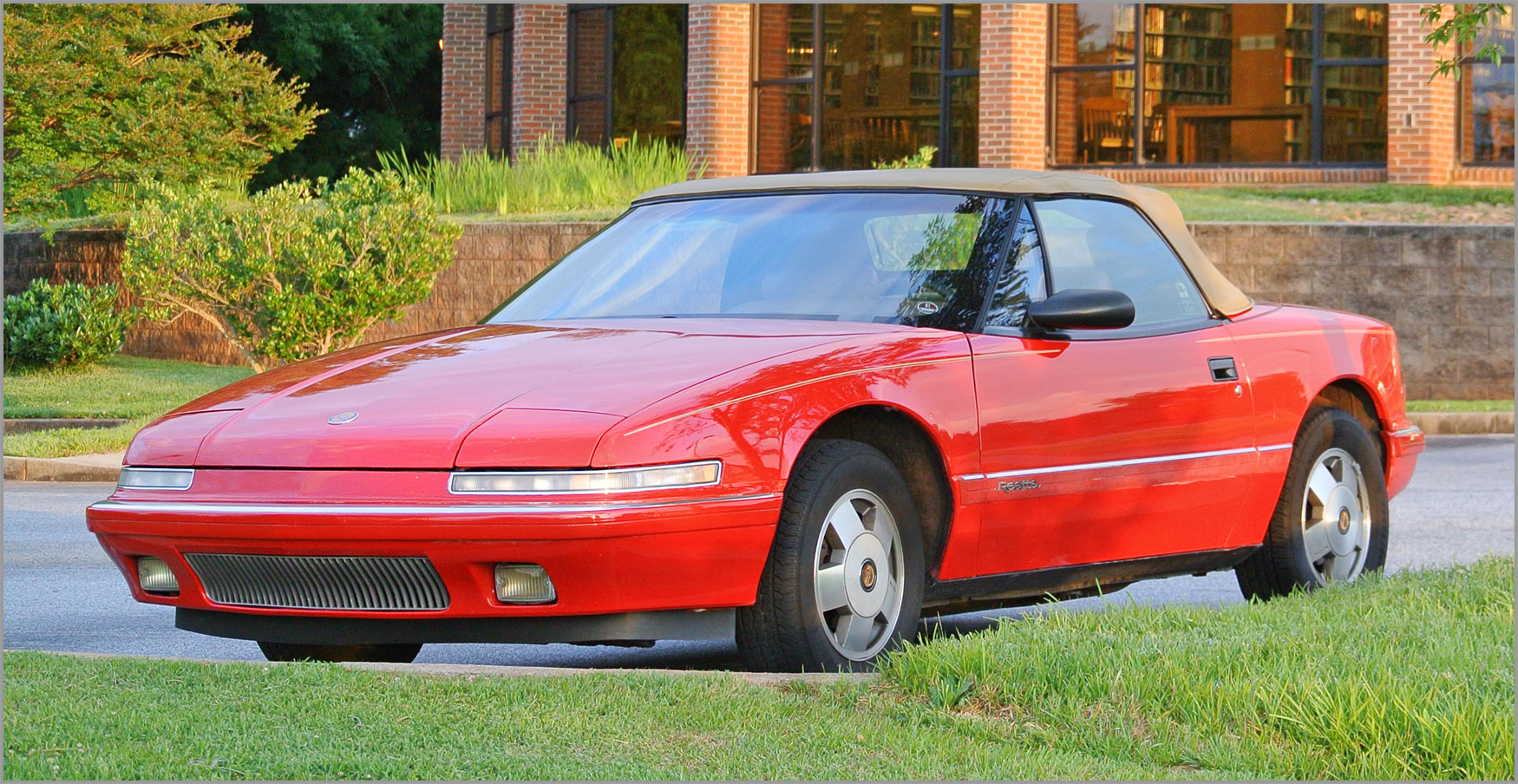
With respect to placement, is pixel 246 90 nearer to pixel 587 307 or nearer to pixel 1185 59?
pixel 1185 59

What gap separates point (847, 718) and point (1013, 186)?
2509 millimetres

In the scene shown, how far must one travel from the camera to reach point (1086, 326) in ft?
19.5

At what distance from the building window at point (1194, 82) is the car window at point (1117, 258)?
19.5 meters

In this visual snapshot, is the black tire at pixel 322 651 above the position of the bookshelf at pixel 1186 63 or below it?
below

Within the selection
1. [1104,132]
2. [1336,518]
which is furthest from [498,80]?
[1336,518]

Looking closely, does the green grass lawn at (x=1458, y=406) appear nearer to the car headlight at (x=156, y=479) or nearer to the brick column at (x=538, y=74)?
the car headlight at (x=156, y=479)

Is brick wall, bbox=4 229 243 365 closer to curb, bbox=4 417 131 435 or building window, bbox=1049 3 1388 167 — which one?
curb, bbox=4 417 131 435

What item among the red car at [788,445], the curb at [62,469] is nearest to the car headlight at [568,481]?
the red car at [788,445]

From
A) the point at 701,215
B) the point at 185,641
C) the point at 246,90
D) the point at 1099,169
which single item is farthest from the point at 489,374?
the point at 246,90

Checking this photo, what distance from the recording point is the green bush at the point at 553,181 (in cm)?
2370

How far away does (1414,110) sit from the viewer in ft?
78.6

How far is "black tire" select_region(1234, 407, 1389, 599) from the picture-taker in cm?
691

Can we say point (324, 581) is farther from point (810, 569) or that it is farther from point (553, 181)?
point (553, 181)

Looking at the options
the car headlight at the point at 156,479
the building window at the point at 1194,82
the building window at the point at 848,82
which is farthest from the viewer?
the building window at the point at 848,82
